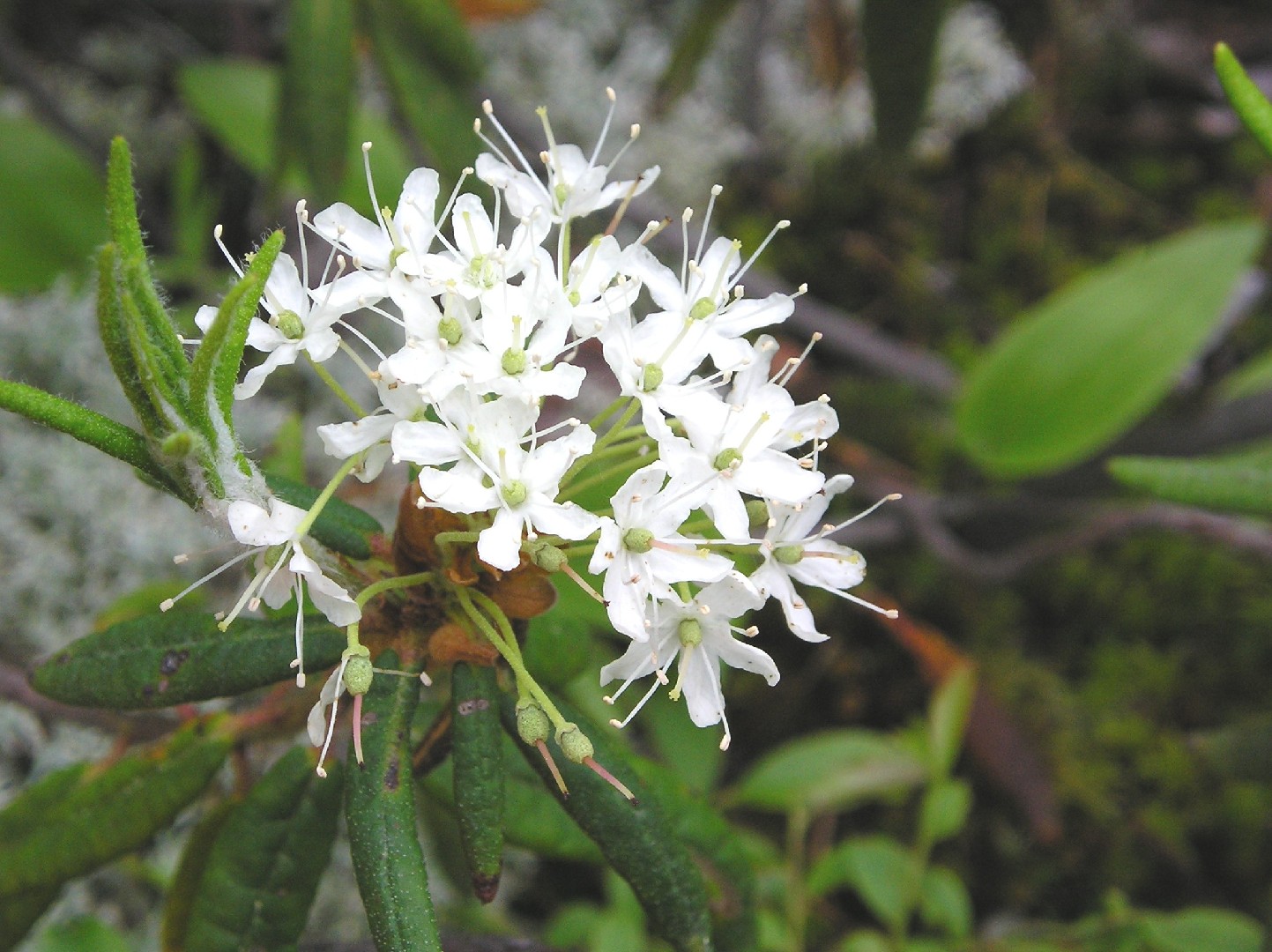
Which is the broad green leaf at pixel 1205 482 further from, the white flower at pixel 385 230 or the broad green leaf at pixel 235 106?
the broad green leaf at pixel 235 106

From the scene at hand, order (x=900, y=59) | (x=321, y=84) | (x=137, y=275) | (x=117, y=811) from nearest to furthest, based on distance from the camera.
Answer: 1. (x=137, y=275)
2. (x=117, y=811)
3. (x=900, y=59)
4. (x=321, y=84)

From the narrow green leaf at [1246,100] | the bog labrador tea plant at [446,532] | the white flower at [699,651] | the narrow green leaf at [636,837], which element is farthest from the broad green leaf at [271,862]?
the narrow green leaf at [1246,100]

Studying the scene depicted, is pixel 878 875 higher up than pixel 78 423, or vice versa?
pixel 78 423

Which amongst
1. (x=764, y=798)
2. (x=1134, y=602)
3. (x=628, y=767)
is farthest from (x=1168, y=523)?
(x=628, y=767)

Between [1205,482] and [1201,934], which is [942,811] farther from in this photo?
[1205,482]

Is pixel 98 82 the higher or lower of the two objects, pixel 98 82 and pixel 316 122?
the higher

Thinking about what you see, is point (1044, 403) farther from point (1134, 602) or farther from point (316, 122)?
point (316, 122)

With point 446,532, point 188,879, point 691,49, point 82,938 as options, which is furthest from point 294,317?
point 691,49
